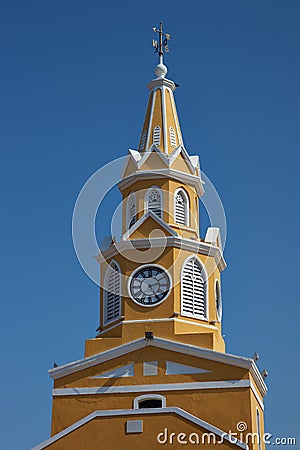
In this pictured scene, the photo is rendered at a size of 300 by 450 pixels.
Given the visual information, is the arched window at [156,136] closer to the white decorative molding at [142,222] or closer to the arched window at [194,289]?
the white decorative molding at [142,222]

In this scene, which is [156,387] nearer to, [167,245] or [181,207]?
[167,245]

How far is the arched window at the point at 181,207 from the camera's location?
35281mm

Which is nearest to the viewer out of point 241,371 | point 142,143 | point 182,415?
point 182,415

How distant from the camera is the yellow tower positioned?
→ 1106 inches

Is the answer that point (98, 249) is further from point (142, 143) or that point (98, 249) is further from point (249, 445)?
point (249, 445)

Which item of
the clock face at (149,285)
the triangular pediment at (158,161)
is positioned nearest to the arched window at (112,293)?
the clock face at (149,285)

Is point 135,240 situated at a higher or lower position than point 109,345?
higher

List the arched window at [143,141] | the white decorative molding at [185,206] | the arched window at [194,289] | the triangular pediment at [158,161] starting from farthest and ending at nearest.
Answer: the arched window at [143,141] → the triangular pediment at [158,161] → the white decorative molding at [185,206] → the arched window at [194,289]

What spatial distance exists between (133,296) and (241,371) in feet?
17.5

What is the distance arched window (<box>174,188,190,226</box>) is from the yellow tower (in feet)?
0.20

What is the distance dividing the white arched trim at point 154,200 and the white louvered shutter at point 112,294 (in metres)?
2.94

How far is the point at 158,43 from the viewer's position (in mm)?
39188

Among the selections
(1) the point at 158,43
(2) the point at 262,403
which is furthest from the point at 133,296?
(1) the point at 158,43

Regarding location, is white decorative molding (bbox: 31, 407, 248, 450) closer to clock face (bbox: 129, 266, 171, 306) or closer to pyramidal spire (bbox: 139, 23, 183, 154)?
clock face (bbox: 129, 266, 171, 306)
